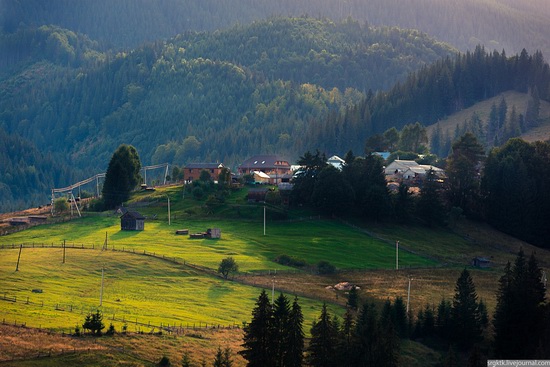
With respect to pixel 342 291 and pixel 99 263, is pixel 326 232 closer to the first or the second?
pixel 342 291

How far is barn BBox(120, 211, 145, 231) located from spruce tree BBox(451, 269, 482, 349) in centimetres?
4855

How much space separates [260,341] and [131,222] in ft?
Result: 181

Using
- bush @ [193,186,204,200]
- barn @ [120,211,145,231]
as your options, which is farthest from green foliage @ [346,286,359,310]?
bush @ [193,186,204,200]

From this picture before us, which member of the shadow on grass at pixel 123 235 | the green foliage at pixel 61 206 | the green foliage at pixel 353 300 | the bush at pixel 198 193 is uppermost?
the bush at pixel 198 193

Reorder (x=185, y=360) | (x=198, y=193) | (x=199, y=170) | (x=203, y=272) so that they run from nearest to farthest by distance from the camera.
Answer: (x=185, y=360), (x=203, y=272), (x=198, y=193), (x=199, y=170)

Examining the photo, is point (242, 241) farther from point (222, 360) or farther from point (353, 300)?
point (222, 360)

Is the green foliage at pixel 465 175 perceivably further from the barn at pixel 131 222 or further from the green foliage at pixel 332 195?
the barn at pixel 131 222

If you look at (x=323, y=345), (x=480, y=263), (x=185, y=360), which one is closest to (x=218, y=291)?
(x=323, y=345)

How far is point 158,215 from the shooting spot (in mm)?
144000

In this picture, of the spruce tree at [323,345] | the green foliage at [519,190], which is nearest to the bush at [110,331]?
the spruce tree at [323,345]

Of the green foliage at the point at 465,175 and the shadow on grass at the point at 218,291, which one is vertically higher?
the green foliage at the point at 465,175

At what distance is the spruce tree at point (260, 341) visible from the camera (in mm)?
81250

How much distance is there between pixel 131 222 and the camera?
13362cm

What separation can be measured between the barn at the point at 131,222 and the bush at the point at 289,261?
22.5 metres
